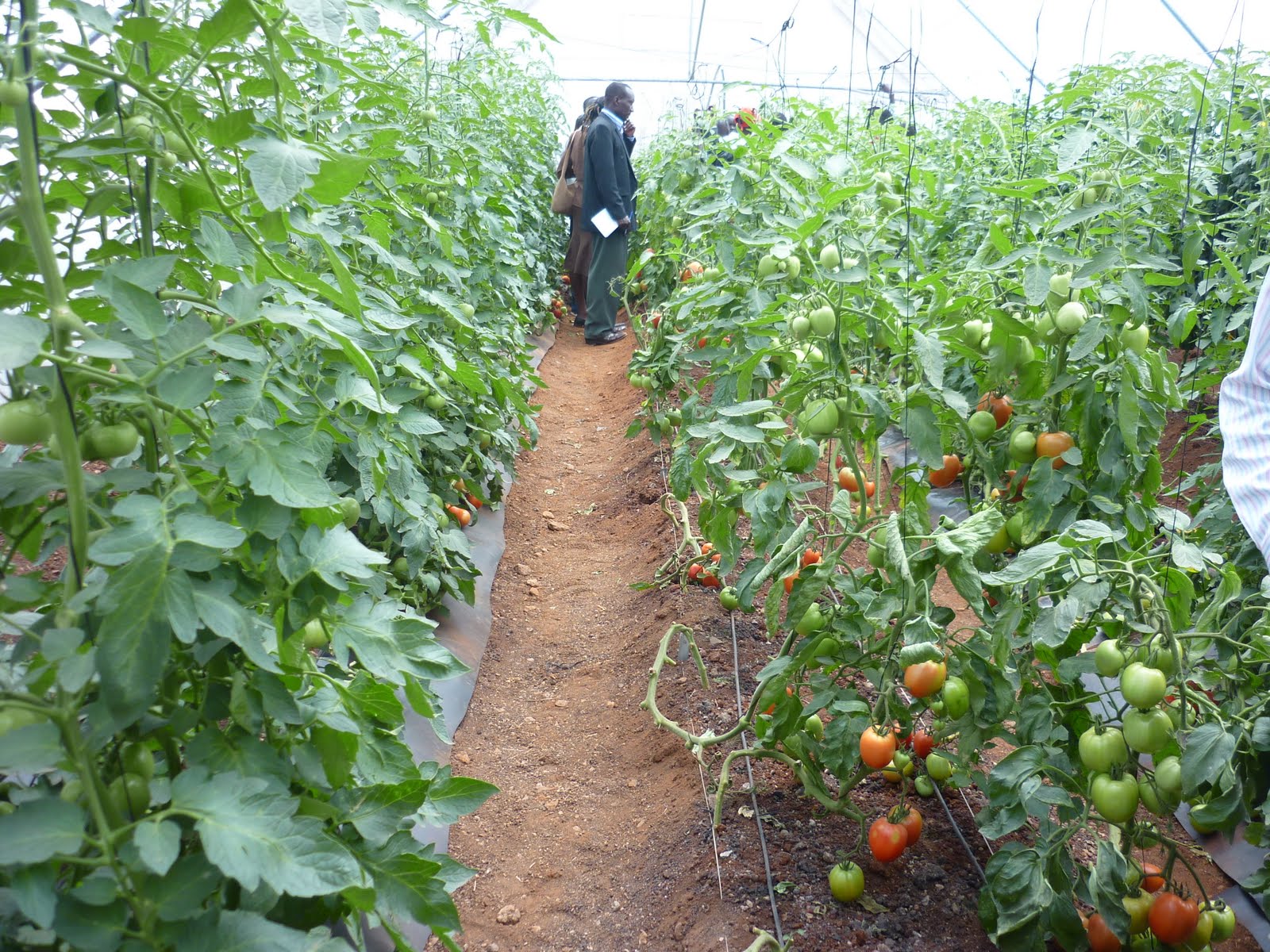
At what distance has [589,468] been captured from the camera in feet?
16.9

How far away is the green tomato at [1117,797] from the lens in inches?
56.3

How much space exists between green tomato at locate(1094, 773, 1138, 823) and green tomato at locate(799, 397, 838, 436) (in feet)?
2.50

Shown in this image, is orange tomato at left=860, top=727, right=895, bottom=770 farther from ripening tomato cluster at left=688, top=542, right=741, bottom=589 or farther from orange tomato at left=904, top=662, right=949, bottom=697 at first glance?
ripening tomato cluster at left=688, top=542, right=741, bottom=589

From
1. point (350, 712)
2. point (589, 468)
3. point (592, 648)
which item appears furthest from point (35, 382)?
point (589, 468)

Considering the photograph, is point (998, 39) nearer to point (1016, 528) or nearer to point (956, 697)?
point (1016, 528)

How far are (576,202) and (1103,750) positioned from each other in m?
6.58

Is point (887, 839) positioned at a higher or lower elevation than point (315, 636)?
lower

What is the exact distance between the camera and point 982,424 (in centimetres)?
206

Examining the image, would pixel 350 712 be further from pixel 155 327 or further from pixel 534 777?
pixel 534 777

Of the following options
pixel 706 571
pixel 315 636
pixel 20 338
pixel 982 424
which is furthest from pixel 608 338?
pixel 20 338

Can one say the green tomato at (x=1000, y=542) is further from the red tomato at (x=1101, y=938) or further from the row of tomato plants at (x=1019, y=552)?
Result: the red tomato at (x=1101, y=938)

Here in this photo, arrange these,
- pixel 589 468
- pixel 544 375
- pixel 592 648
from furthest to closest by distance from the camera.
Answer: pixel 544 375 → pixel 589 468 → pixel 592 648

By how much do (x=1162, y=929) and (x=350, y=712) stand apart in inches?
53.7

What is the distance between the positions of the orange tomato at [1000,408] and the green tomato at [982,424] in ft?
0.17
